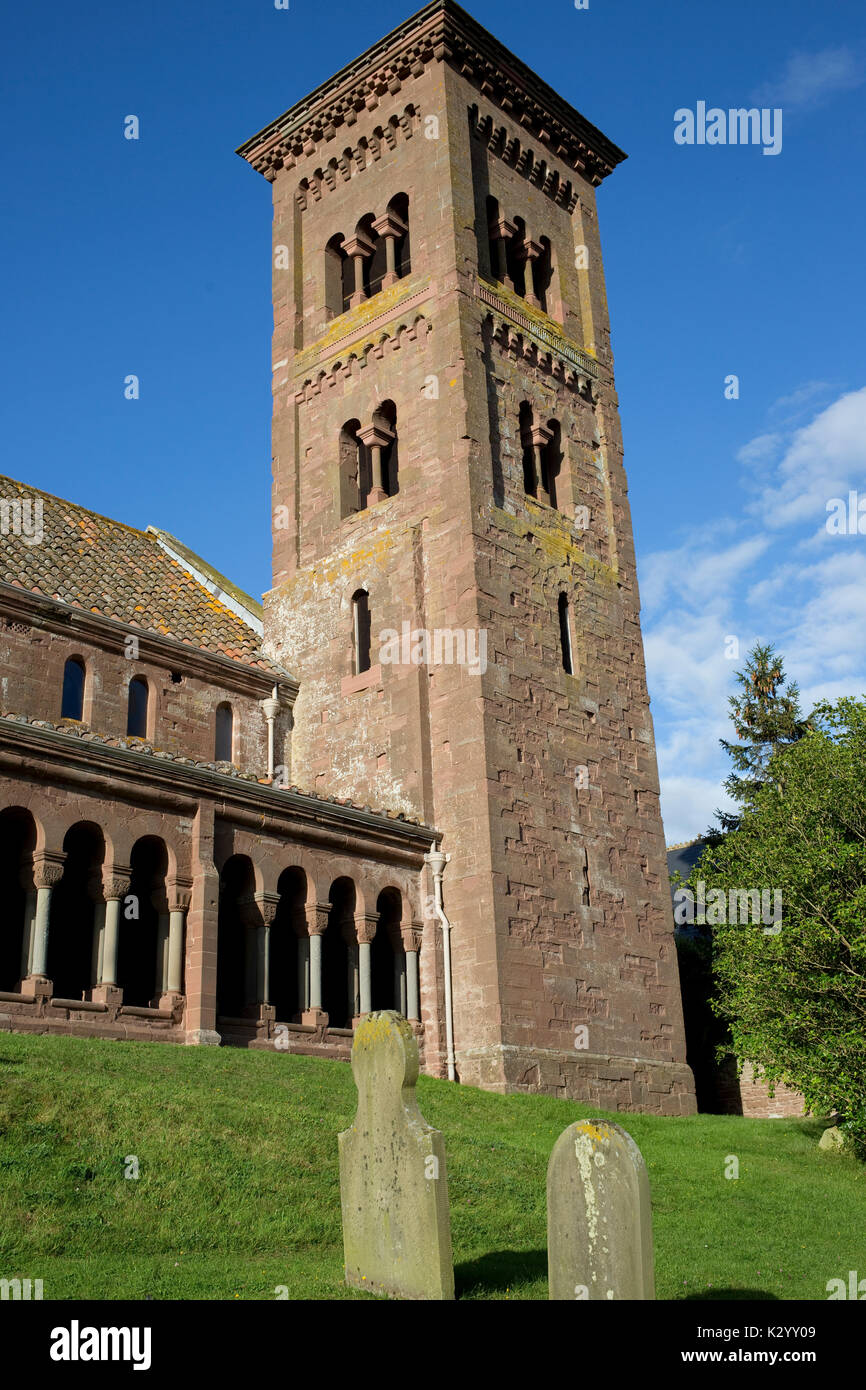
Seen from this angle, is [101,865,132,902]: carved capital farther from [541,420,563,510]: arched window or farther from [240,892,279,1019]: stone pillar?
[541,420,563,510]: arched window

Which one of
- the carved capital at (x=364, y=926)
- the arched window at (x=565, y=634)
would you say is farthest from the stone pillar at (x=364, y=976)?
the arched window at (x=565, y=634)

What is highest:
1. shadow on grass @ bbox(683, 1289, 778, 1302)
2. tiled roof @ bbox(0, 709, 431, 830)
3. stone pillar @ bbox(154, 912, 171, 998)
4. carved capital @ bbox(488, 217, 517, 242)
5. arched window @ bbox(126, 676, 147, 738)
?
carved capital @ bbox(488, 217, 517, 242)

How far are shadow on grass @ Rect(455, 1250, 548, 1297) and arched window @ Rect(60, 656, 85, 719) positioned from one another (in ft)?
53.0

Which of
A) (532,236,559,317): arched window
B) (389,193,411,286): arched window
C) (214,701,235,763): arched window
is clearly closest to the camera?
(214,701,235,763): arched window

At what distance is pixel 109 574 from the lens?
96.5ft

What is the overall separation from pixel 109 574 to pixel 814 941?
1732 cm

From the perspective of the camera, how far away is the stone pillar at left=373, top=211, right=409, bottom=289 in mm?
32031

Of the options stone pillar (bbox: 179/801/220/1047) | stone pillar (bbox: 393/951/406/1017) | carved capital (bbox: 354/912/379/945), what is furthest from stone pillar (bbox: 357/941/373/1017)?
stone pillar (bbox: 179/801/220/1047)

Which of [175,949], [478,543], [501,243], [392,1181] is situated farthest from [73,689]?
[392,1181]

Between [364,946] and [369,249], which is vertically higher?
[369,249]

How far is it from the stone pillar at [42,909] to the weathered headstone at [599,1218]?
38.5 feet

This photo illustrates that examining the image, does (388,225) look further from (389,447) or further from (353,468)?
(353,468)

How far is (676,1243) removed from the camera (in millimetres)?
13859

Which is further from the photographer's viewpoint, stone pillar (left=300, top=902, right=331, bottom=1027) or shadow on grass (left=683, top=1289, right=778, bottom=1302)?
stone pillar (left=300, top=902, right=331, bottom=1027)
